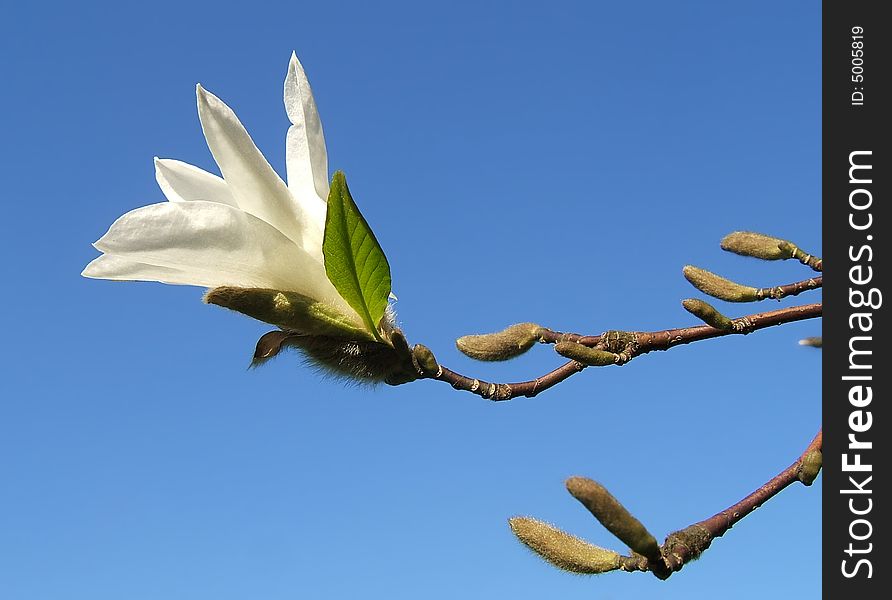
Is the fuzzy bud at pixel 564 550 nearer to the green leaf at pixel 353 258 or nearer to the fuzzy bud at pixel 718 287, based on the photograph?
the green leaf at pixel 353 258

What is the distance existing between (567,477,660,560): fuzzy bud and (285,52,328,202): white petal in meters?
0.75

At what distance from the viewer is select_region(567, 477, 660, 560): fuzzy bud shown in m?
1.13

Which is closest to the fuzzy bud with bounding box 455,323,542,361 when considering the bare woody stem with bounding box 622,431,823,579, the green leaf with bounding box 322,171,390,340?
the green leaf with bounding box 322,171,390,340

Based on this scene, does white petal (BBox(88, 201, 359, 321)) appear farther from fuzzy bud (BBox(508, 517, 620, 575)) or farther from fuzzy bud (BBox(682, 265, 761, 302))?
fuzzy bud (BBox(682, 265, 761, 302))

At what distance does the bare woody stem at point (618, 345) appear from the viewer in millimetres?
1702

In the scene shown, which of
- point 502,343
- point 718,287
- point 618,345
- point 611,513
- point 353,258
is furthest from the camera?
point 718,287

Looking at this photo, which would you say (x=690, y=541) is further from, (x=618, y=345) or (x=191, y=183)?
(x=191, y=183)

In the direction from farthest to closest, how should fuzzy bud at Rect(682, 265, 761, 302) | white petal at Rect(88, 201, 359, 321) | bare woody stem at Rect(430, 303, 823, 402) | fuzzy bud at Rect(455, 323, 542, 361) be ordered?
fuzzy bud at Rect(682, 265, 761, 302) → fuzzy bud at Rect(455, 323, 542, 361) → bare woody stem at Rect(430, 303, 823, 402) → white petal at Rect(88, 201, 359, 321)

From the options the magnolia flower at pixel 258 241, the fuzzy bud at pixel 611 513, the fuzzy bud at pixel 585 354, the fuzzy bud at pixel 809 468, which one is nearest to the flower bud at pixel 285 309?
the magnolia flower at pixel 258 241

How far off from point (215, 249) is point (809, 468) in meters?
1.04

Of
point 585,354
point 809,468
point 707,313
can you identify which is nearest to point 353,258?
point 585,354

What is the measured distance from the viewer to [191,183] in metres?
1.64
